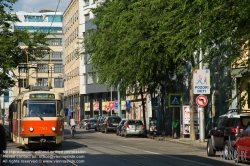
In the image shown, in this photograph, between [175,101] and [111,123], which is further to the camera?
[111,123]

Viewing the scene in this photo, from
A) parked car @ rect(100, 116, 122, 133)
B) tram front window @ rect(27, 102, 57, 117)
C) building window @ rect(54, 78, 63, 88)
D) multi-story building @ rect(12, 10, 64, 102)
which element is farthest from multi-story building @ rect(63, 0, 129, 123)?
tram front window @ rect(27, 102, 57, 117)

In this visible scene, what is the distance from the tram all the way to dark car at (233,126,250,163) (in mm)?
9644

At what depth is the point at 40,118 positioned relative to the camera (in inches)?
1136

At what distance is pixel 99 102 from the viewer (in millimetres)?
98875

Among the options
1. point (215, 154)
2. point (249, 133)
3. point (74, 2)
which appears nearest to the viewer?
point (249, 133)

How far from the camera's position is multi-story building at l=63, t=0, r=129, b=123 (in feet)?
319

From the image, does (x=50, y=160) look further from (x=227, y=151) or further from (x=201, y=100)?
(x=201, y=100)

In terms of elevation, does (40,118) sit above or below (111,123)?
above

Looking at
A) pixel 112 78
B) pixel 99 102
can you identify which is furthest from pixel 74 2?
pixel 112 78

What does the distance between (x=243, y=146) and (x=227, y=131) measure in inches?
114

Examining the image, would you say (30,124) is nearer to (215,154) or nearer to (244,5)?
(215,154)

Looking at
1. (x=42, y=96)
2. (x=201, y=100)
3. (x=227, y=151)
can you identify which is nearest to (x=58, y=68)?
(x=201, y=100)

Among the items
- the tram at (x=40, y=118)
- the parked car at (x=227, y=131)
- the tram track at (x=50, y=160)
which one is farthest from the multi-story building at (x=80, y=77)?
the tram track at (x=50, y=160)

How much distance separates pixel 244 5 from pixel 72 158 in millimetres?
9374
